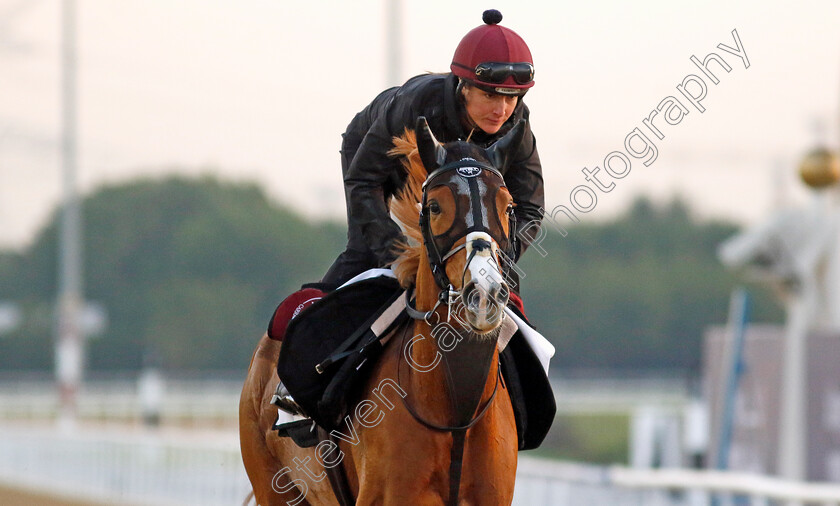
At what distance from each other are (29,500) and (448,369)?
1186 cm

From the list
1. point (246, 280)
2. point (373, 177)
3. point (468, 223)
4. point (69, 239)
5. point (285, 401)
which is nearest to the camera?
point (468, 223)

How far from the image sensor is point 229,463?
1316cm

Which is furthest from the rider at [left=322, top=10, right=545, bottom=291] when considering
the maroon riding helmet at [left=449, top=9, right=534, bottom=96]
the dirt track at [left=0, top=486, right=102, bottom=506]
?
the dirt track at [left=0, top=486, right=102, bottom=506]

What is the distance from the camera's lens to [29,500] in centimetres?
1488

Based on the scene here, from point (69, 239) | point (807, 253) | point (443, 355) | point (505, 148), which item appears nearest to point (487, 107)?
point (505, 148)

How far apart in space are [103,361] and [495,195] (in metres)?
51.2

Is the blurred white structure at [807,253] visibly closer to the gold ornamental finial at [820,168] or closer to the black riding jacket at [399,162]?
the gold ornamental finial at [820,168]

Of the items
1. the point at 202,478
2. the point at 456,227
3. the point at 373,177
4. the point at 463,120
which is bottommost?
the point at 202,478

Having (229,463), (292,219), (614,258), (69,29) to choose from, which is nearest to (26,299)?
(292,219)

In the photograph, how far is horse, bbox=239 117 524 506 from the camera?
4000mm

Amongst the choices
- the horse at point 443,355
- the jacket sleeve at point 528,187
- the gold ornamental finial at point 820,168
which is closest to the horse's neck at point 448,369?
the horse at point 443,355

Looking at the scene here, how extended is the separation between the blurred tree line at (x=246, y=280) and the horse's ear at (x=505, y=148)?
4787 centimetres

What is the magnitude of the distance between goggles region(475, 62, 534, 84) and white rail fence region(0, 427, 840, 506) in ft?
12.7

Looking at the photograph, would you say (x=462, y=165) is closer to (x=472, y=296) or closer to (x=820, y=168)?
(x=472, y=296)
